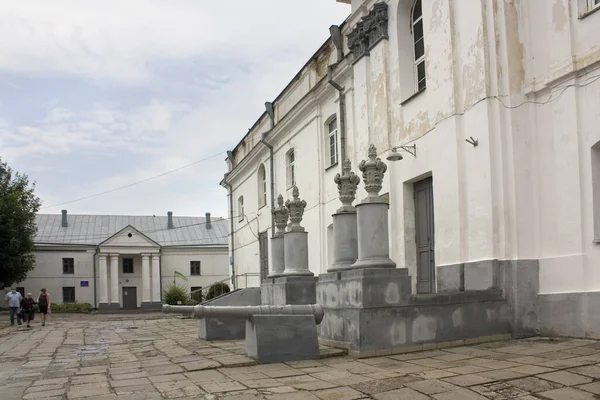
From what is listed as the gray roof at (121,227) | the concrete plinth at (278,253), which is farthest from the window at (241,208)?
the gray roof at (121,227)

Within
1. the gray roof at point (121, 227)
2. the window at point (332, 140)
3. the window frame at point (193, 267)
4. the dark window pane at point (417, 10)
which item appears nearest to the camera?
the dark window pane at point (417, 10)

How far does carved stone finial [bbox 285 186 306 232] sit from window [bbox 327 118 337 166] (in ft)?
16.0

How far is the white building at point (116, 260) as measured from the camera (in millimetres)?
49938

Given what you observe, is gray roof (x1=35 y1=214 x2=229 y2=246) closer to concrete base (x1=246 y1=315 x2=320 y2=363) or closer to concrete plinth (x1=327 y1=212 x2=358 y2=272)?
concrete plinth (x1=327 y1=212 x2=358 y2=272)

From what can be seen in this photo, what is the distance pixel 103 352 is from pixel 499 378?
751cm

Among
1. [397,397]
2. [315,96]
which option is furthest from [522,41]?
[315,96]

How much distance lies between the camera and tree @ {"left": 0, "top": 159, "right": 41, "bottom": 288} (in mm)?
36094

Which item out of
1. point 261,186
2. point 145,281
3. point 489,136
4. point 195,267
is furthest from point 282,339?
point 195,267

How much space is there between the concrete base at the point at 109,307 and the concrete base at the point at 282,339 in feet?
141

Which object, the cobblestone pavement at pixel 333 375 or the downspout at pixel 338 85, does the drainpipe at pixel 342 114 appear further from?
the cobblestone pavement at pixel 333 375

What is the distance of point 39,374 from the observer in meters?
8.62

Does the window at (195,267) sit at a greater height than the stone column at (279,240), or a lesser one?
lesser

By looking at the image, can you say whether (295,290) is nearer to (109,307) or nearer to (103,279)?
(109,307)

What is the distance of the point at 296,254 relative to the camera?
500 inches
